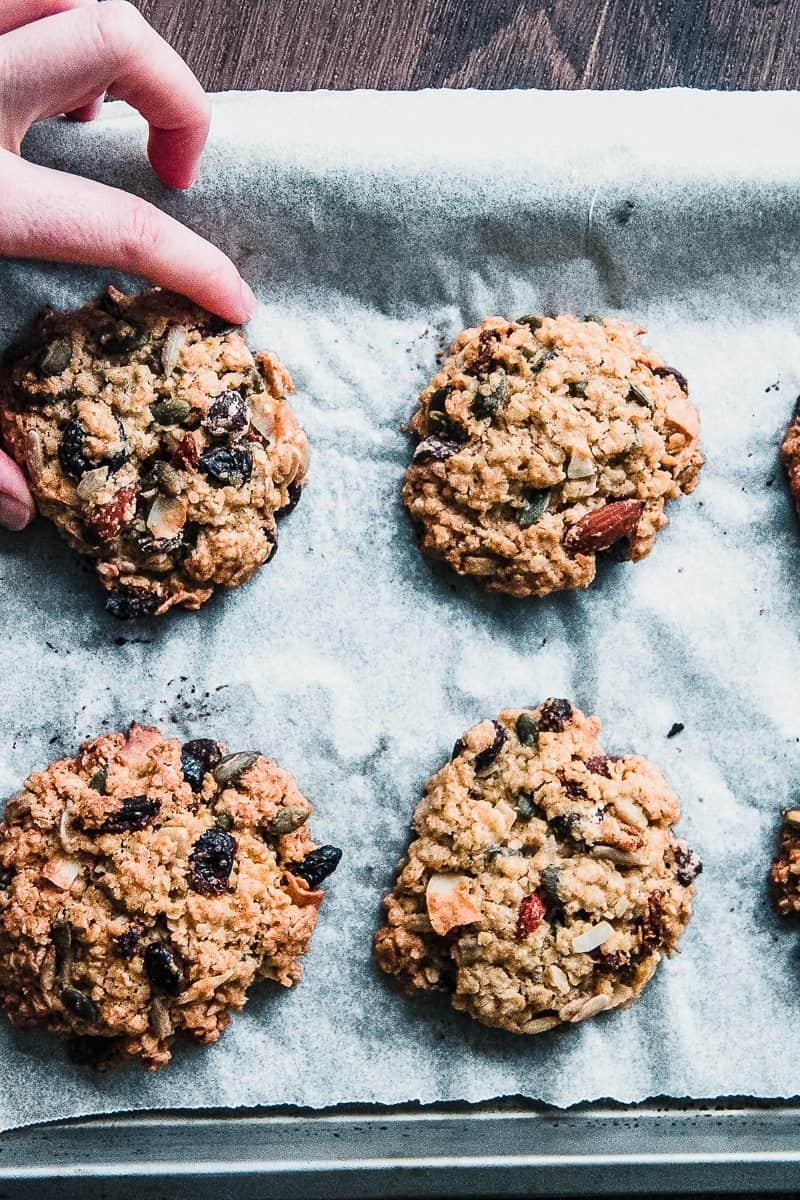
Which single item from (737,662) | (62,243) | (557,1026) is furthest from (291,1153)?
(62,243)

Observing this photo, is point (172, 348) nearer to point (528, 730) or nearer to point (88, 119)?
point (88, 119)

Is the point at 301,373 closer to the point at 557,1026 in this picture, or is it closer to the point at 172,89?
the point at 172,89

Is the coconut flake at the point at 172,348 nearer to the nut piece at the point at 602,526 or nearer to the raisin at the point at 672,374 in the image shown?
the nut piece at the point at 602,526

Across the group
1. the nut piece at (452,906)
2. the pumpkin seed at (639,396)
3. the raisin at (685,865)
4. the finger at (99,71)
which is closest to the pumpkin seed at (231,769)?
the nut piece at (452,906)

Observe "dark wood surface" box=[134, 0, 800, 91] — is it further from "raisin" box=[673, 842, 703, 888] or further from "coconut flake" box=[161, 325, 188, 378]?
"raisin" box=[673, 842, 703, 888]

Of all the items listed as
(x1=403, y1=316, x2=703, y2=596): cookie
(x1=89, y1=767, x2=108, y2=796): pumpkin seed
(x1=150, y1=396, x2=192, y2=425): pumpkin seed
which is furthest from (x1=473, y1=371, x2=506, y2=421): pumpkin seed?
(x1=89, y1=767, x2=108, y2=796): pumpkin seed

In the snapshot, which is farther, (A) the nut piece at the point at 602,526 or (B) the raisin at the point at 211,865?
(A) the nut piece at the point at 602,526
